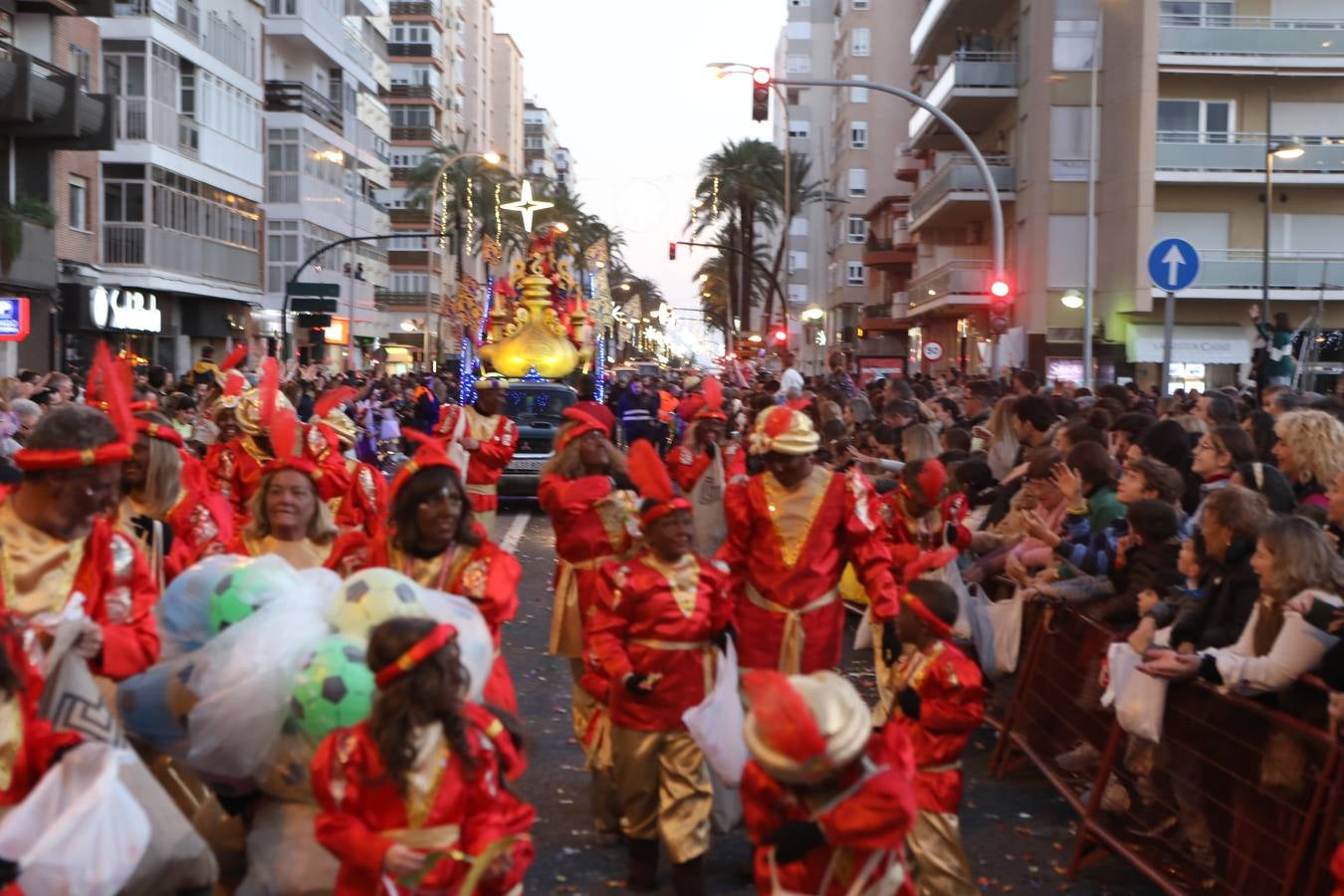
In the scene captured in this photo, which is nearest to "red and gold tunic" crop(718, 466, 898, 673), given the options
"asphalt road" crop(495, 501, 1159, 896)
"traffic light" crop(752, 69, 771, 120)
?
"asphalt road" crop(495, 501, 1159, 896)

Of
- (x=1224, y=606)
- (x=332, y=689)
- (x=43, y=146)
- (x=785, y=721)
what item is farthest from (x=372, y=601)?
(x=43, y=146)

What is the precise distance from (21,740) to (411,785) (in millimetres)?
1052

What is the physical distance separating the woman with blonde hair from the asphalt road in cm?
217

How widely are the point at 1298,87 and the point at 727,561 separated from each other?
37.8 metres

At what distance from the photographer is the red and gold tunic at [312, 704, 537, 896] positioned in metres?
4.24

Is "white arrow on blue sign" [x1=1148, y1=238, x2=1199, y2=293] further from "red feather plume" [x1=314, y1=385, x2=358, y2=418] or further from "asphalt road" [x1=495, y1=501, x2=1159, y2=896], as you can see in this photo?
Result: "red feather plume" [x1=314, y1=385, x2=358, y2=418]

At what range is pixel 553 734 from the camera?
365 inches

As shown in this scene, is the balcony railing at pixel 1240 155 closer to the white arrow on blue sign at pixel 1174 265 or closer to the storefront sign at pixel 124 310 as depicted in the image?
the storefront sign at pixel 124 310

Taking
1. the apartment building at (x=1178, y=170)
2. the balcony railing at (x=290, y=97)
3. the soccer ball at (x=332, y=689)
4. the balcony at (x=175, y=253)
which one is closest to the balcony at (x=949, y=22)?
the apartment building at (x=1178, y=170)

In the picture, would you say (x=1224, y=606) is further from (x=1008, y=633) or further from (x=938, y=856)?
(x=1008, y=633)

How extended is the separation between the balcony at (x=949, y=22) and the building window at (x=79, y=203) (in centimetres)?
2482

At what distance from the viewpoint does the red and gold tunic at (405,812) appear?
13.9ft

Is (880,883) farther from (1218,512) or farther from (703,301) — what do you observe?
(703,301)

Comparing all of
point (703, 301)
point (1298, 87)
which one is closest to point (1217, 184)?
point (1298, 87)
